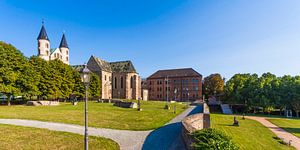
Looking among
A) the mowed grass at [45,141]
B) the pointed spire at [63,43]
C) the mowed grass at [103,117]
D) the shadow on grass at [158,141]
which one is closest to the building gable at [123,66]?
the pointed spire at [63,43]

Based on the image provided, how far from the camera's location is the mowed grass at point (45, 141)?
8628 millimetres

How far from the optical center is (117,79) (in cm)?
7331

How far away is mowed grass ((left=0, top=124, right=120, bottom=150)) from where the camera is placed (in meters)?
8.63

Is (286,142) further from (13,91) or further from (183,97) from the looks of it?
(183,97)

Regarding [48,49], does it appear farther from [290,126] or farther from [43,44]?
[290,126]

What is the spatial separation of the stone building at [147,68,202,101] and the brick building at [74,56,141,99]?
1661 centimetres

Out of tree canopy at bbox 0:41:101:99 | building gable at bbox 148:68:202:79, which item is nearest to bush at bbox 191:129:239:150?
tree canopy at bbox 0:41:101:99

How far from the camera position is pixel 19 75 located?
33.1 m

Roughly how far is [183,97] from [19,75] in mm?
65867

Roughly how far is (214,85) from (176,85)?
1835cm

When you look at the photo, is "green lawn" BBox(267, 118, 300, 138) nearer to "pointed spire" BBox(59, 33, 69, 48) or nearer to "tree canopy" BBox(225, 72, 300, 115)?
"tree canopy" BBox(225, 72, 300, 115)

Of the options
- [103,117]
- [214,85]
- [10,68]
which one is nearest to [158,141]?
[103,117]

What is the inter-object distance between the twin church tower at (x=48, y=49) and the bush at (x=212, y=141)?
246 feet

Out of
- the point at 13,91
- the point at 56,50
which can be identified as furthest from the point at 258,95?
the point at 56,50
